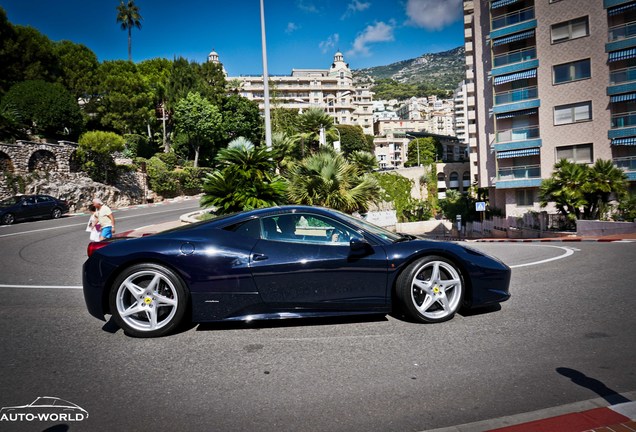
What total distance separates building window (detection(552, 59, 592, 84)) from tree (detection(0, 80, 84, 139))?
39.2 m

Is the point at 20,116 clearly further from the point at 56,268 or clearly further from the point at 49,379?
the point at 49,379

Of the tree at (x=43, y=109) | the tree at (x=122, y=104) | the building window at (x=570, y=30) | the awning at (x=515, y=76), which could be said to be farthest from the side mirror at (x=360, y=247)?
the tree at (x=122, y=104)

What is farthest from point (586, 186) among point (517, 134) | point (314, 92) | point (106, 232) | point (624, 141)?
point (314, 92)

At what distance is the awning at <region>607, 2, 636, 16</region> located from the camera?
3081 cm

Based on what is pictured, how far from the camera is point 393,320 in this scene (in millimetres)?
4461

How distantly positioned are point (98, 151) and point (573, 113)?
36.9 m

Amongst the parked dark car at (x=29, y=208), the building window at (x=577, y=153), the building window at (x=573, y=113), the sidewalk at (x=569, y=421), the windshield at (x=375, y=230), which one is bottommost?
the sidewalk at (x=569, y=421)

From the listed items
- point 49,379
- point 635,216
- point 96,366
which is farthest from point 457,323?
point 635,216

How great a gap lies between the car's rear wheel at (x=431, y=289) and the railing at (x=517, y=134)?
1390 inches

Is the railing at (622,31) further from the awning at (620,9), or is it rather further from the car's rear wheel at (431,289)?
Answer: the car's rear wheel at (431,289)

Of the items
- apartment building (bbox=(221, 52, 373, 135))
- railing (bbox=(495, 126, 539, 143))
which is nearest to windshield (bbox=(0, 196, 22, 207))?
railing (bbox=(495, 126, 539, 143))

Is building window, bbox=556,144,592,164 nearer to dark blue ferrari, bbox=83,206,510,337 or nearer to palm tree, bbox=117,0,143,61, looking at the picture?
dark blue ferrari, bbox=83,206,510,337

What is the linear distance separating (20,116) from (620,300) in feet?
128

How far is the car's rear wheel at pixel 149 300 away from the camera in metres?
4.12
